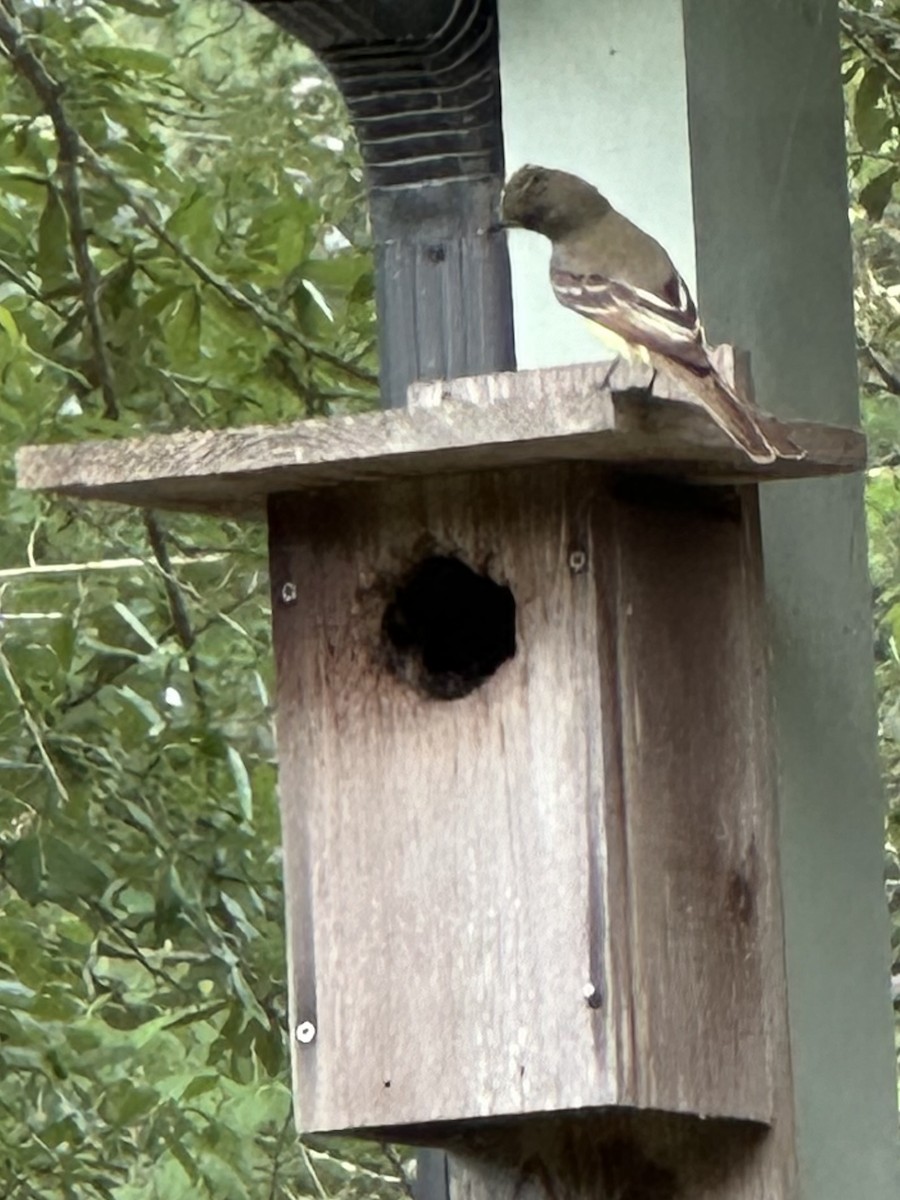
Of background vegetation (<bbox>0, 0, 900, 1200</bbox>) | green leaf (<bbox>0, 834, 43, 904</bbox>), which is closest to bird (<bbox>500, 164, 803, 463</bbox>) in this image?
background vegetation (<bbox>0, 0, 900, 1200</bbox>)

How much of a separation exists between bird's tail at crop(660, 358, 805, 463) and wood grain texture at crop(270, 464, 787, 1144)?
229 millimetres

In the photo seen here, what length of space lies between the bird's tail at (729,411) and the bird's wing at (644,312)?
0.01 metres

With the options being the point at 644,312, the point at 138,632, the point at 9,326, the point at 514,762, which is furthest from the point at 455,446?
the point at 138,632

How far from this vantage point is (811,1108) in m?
2.89

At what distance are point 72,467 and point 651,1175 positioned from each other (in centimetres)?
93

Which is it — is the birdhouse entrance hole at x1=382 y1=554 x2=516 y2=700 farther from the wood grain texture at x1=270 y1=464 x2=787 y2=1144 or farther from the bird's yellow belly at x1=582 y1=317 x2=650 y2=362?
the bird's yellow belly at x1=582 y1=317 x2=650 y2=362

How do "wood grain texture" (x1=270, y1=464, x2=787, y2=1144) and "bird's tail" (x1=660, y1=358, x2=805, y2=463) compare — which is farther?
"wood grain texture" (x1=270, y1=464, x2=787, y2=1144)

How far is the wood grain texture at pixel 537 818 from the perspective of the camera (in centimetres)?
272

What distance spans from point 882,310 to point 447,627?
3187 mm

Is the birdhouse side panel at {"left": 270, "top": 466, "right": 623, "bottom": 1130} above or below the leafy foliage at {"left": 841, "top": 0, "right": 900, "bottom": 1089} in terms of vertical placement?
below

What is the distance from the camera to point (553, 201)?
2.83 metres

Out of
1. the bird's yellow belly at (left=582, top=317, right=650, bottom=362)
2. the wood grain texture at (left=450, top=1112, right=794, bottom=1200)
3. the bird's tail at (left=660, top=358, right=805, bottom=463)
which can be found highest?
the bird's yellow belly at (left=582, top=317, right=650, bottom=362)

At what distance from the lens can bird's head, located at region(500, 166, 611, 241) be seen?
280cm

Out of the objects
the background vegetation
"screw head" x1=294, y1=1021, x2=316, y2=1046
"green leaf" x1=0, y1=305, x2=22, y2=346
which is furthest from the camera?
the background vegetation
